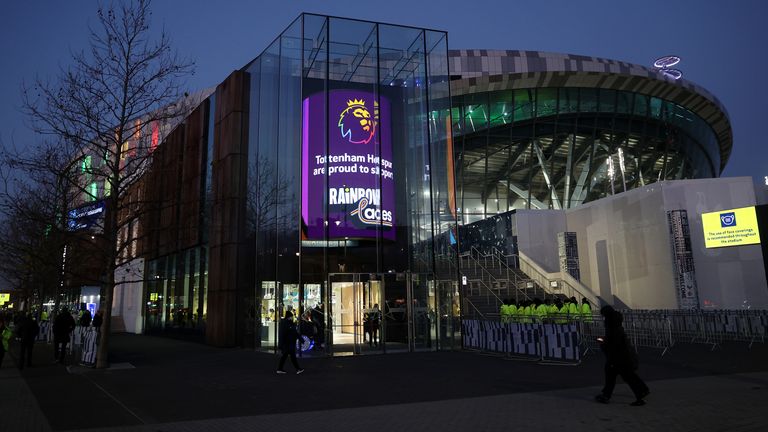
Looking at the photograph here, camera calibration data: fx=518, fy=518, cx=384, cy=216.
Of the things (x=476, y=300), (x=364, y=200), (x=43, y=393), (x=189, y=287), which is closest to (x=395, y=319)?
(x=364, y=200)

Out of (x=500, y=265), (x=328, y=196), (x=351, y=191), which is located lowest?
(x=500, y=265)

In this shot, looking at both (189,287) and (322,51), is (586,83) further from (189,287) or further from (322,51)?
(189,287)

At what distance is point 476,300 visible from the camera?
79.8 feet

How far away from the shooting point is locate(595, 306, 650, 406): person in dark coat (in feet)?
27.0

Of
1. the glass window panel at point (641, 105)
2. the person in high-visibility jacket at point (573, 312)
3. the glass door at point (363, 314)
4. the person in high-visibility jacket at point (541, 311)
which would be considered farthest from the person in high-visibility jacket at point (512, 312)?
the glass window panel at point (641, 105)

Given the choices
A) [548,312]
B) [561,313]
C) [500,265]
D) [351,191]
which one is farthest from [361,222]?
[500,265]

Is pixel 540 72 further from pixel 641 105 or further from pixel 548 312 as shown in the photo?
pixel 548 312

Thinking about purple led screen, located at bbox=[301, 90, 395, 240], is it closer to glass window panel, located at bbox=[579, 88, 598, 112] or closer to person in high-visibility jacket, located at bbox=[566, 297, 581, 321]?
person in high-visibility jacket, located at bbox=[566, 297, 581, 321]

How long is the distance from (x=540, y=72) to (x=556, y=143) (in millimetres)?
9078

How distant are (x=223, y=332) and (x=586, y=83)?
35478 millimetres

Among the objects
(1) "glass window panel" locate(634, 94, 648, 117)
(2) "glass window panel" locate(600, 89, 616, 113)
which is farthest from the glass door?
(1) "glass window panel" locate(634, 94, 648, 117)

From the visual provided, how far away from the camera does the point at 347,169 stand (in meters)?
19.6

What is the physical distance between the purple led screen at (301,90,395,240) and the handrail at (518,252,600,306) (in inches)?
454

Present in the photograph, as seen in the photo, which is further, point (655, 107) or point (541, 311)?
point (655, 107)
